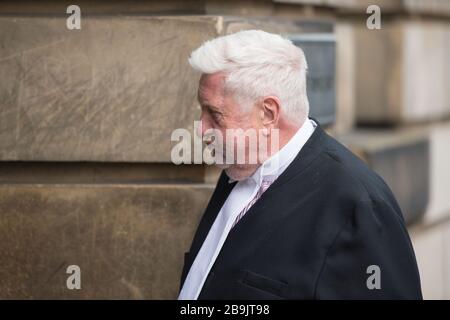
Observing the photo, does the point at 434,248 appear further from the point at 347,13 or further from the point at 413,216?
the point at 347,13

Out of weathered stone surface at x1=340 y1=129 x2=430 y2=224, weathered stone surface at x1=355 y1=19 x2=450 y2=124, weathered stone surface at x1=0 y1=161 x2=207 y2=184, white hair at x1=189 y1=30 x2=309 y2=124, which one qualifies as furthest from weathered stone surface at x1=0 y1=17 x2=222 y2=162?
weathered stone surface at x1=355 y1=19 x2=450 y2=124

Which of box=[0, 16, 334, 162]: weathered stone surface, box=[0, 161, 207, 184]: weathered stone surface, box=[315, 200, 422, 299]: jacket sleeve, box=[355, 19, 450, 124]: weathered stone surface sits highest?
box=[355, 19, 450, 124]: weathered stone surface

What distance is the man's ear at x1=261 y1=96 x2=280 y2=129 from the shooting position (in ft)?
9.96

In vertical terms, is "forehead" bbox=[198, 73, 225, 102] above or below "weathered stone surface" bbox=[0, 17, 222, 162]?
below

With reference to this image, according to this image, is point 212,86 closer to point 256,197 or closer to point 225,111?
point 225,111

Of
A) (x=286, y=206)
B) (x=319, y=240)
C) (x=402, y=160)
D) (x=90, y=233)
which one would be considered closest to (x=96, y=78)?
(x=90, y=233)

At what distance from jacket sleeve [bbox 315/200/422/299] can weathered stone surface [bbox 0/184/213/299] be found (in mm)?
1474

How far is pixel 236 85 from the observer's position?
9.92 ft

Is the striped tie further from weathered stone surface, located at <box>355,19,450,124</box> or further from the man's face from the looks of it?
weathered stone surface, located at <box>355,19,450,124</box>

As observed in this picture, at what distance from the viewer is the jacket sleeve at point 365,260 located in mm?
2846

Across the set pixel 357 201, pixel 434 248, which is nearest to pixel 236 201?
pixel 357 201

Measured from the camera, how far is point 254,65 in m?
3.00
